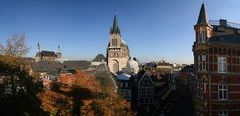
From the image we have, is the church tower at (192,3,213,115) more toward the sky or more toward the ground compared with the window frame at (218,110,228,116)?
more toward the sky

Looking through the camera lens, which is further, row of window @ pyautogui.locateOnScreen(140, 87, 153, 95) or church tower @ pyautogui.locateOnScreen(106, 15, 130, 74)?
church tower @ pyautogui.locateOnScreen(106, 15, 130, 74)

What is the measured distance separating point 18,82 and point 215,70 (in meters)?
24.2

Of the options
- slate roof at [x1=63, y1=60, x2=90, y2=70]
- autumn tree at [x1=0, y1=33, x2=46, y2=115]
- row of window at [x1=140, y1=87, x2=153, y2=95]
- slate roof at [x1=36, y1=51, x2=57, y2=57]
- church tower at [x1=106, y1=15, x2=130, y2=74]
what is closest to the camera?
autumn tree at [x1=0, y1=33, x2=46, y2=115]

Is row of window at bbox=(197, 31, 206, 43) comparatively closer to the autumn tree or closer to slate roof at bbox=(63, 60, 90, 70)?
the autumn tree

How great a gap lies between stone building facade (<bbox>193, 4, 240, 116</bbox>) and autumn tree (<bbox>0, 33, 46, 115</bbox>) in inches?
802

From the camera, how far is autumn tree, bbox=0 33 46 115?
37844 millimetres

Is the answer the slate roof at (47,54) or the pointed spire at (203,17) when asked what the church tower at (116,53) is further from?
the pointed spire at (203,17)

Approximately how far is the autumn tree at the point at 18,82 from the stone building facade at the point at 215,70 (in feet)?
66.8

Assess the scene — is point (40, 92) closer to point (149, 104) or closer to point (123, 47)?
point (149, 104)

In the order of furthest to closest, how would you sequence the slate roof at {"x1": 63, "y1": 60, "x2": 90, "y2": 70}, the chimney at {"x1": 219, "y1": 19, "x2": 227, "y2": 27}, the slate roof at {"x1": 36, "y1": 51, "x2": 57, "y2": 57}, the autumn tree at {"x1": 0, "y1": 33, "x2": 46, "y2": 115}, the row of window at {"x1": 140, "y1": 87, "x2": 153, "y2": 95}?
the slate roof at {"x1": 36, "y1": 51, "x2": 57, "y2": 57} < the slate roof at {"x1": 63, "y1": 60, "x2": 90, "y2": 70} < the row of window at {"x1": 140, "y1": 87, "x2": 153, "y2": 95} < the chimney at {"x1": 219, "y1": 19, "x2": 227, "y2": 27} < the autumn tree at {"x1": 0, "y1": 33, "x2": 46, "y2": 115}

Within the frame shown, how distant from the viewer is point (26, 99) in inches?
1586

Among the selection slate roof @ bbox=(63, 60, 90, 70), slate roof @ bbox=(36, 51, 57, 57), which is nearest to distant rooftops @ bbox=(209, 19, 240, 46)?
slate roof @ bbox=(63, 60, 90, 70)

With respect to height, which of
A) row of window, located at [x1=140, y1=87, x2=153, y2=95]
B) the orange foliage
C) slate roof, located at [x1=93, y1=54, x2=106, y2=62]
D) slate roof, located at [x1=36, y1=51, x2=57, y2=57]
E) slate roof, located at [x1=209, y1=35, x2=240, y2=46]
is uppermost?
slate roof, located at [x1=36, y1=51, x2=57, y2=57]

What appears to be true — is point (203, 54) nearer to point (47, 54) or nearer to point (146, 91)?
point (146, 91)
